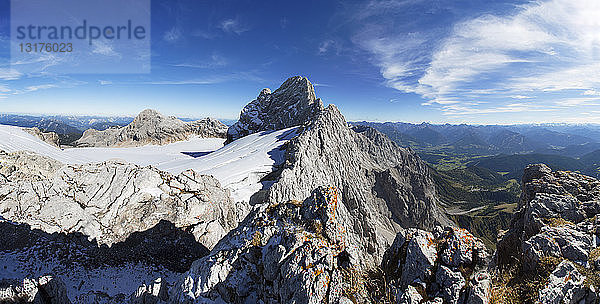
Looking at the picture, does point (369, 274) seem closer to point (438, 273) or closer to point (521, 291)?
point (438, 273)

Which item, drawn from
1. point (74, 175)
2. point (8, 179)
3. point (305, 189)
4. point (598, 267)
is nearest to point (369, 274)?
point (598, 267)

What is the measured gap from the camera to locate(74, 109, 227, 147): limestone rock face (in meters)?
62.4

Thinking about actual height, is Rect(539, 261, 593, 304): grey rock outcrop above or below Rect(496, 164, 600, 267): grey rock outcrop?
below

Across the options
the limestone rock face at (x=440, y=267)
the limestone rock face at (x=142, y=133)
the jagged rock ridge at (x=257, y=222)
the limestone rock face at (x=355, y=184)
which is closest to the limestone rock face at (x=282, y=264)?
the jagged rock ridge at (x=257, y=222)

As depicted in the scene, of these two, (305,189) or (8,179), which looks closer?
(8,179)

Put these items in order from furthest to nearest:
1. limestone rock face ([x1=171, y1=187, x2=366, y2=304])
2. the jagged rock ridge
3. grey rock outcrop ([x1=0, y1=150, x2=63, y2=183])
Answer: grey rock outcrop ([x1=0, y1=150, x2=63, y2=183]) → the jagged rock ridge → limestone rock face ([x1=171, y1=187, x2=366, y2=304])

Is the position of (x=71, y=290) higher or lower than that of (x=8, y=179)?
lower

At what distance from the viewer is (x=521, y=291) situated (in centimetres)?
694

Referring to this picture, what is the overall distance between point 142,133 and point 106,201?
181 ft

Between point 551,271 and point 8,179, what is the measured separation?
32.3 metres

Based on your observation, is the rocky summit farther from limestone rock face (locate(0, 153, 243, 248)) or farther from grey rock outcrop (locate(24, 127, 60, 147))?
grey rock outcrop (locate(24, 127, 60, 147))

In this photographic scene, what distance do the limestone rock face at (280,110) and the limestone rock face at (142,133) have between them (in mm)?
17740

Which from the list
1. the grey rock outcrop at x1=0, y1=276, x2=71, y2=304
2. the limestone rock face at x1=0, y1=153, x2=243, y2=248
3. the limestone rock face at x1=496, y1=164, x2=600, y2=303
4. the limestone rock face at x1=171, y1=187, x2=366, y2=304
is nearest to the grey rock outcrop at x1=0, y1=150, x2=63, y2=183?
the limestone rock face at x1=0, y1=153, x2=243, y2=248

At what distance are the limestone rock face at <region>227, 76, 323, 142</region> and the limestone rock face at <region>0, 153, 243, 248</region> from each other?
4299 centimetres
